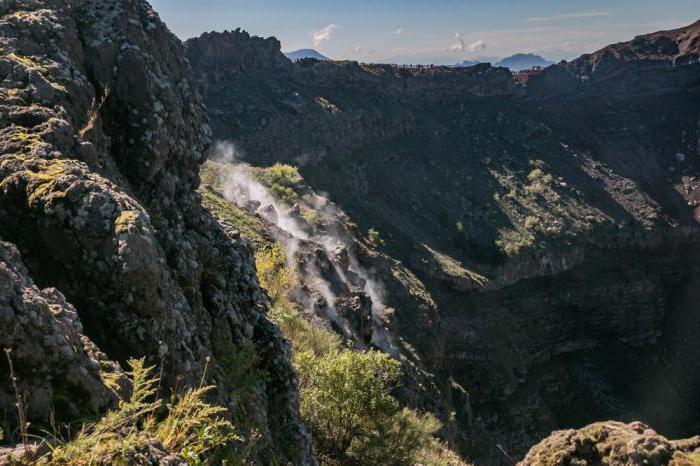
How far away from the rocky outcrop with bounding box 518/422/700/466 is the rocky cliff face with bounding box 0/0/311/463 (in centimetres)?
400

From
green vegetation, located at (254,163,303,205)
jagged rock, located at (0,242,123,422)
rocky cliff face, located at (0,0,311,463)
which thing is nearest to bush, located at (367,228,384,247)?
green vegetation, located at (254,163,303,205)

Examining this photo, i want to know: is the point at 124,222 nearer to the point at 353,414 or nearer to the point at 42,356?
the point at 42,356

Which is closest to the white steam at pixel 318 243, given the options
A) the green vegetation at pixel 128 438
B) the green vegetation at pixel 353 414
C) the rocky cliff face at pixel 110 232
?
the green vegetation at pixel 353 414

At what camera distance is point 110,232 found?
5.25 m

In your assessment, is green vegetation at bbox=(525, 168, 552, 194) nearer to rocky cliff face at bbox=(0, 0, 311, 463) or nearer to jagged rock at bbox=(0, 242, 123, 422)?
rocky cliff face at bbox=(0, 0, 311, 463)

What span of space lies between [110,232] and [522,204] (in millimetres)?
49968

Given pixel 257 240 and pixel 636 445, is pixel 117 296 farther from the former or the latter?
pixel 257 240

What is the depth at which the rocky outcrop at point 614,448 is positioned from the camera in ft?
24.7

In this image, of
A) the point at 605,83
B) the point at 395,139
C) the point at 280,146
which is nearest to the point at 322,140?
the point at 280,146

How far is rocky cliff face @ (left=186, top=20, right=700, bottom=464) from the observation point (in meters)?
36.7

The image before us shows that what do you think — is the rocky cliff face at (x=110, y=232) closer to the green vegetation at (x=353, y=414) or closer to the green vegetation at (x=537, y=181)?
the green vegetation at (x=353, y=414)

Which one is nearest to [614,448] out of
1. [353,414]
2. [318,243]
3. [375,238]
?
[353,414]

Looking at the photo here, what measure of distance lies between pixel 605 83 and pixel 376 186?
139 feet

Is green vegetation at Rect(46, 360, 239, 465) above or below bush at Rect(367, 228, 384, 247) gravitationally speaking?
above
